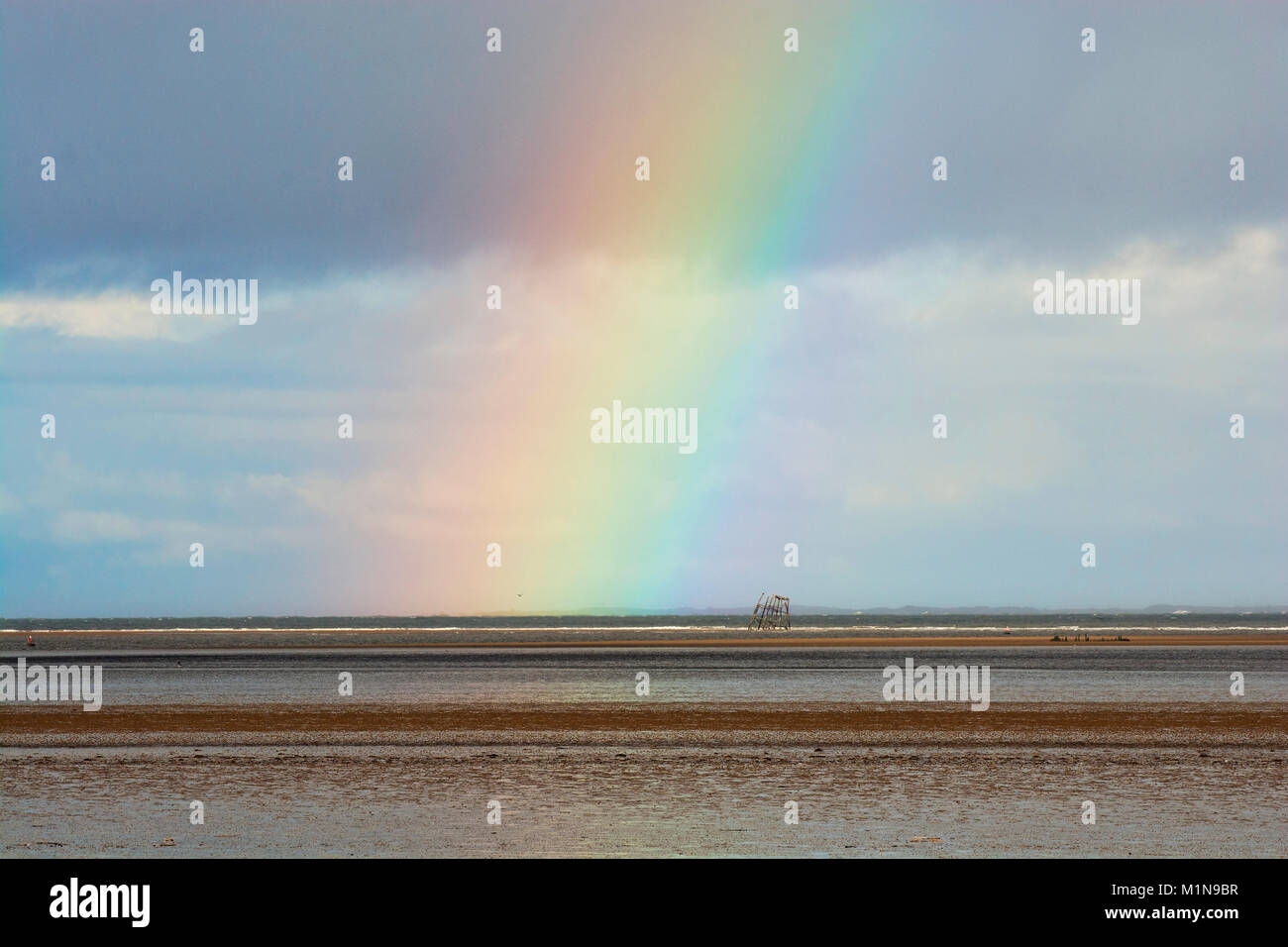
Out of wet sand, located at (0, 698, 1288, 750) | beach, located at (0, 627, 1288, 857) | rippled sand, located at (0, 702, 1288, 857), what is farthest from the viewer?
wet sand, located at (0, 698, 1288, 750)

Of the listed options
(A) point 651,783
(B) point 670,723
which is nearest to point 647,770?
(A) point 651,783

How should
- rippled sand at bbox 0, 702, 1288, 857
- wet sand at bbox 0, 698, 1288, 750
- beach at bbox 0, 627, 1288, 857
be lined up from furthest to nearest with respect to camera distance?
1. wet sand at bbox 0, 698, 1288, 750
2. beach at bbox 0, 627, 1288, 857
3. rippled sand at bbox 0, 702, 1288, 857

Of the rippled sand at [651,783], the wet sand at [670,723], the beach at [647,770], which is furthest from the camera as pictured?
the wet sand at [670,723]

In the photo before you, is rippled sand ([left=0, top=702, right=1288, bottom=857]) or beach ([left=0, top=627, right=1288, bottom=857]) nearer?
rippled sand ([left=0, top=702, right=1288, bottom=857])

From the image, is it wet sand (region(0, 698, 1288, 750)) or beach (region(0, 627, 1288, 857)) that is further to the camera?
wet sand (region(0, 698, 1288, 750))

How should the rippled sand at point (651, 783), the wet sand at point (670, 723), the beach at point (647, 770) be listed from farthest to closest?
the wet sand at point (670, 723)
the beach at point (647, 770)
the rippled sand at point (651, 783)

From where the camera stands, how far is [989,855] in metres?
21.3

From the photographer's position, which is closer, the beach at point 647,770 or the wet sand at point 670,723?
the beach at point 647,770

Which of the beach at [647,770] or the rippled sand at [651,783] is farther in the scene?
the beach at [647,770]

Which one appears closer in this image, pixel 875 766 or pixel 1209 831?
pixel 1209 831

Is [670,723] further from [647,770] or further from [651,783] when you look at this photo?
[651,783]
